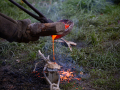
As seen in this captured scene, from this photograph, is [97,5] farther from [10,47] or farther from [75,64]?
[10,47]

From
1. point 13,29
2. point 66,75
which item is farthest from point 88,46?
point 13,29

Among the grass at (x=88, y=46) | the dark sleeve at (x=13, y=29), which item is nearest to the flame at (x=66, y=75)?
the grass at (x=88, y=46)

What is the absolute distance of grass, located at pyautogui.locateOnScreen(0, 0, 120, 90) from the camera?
3021mm

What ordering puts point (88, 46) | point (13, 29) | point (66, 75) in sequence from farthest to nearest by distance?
point (88, 46) → point (66, 75) → point (13, 29)

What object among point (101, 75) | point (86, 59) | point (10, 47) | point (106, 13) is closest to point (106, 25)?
point (106, 13)

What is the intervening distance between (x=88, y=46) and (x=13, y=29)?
283cm

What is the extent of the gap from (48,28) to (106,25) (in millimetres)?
3985

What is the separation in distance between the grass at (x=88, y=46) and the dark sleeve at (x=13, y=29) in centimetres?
133

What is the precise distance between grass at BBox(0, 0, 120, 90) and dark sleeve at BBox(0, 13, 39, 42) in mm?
1329

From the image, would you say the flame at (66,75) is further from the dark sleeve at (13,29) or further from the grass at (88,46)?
the dark sleeve at (13,29)

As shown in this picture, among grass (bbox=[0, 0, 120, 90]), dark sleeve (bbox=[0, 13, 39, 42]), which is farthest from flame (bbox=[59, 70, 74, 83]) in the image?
dark sleeve (bbox=[0, 13, 39, 42])

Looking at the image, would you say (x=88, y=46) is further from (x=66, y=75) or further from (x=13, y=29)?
(x=13, y=29)

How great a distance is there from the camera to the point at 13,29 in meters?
1.76

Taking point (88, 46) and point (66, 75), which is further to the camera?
point (88, 46)
